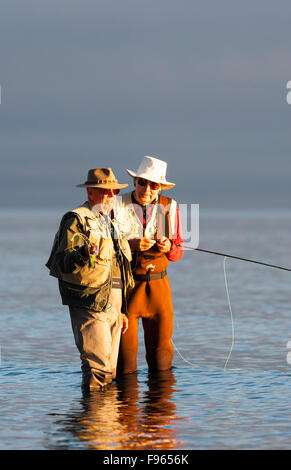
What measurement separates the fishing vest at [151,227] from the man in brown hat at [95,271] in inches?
14.0

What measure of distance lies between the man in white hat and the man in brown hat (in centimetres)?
40

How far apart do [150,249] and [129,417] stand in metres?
1.77

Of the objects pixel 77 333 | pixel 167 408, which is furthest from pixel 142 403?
A: pixel 77 333

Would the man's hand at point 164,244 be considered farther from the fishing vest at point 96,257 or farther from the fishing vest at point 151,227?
the fishing vest at point 96,257

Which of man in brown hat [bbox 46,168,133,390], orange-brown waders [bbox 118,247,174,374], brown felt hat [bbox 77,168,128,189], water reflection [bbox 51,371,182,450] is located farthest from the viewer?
orange-brown waders [bbox 118,247,174,374]

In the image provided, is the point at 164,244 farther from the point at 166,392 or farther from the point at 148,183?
the point at 166,392

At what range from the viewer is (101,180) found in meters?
8.54

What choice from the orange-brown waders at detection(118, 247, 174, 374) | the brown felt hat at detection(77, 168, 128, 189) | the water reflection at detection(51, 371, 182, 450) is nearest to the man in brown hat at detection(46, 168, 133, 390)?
the brown felt hat at detection(77, 168, 128, 189)

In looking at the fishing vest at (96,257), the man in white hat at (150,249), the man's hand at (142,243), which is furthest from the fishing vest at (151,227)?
the fishing vest at (96,257)

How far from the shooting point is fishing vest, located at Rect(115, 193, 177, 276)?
9.29m

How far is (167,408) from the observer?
8875 millimetres

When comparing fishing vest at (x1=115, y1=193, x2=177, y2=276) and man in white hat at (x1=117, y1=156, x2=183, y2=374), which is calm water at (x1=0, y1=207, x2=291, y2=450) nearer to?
man in white hat at (x1=117, y1=156, x2=183, y2=374)

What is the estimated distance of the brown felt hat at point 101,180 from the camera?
8.51 m
